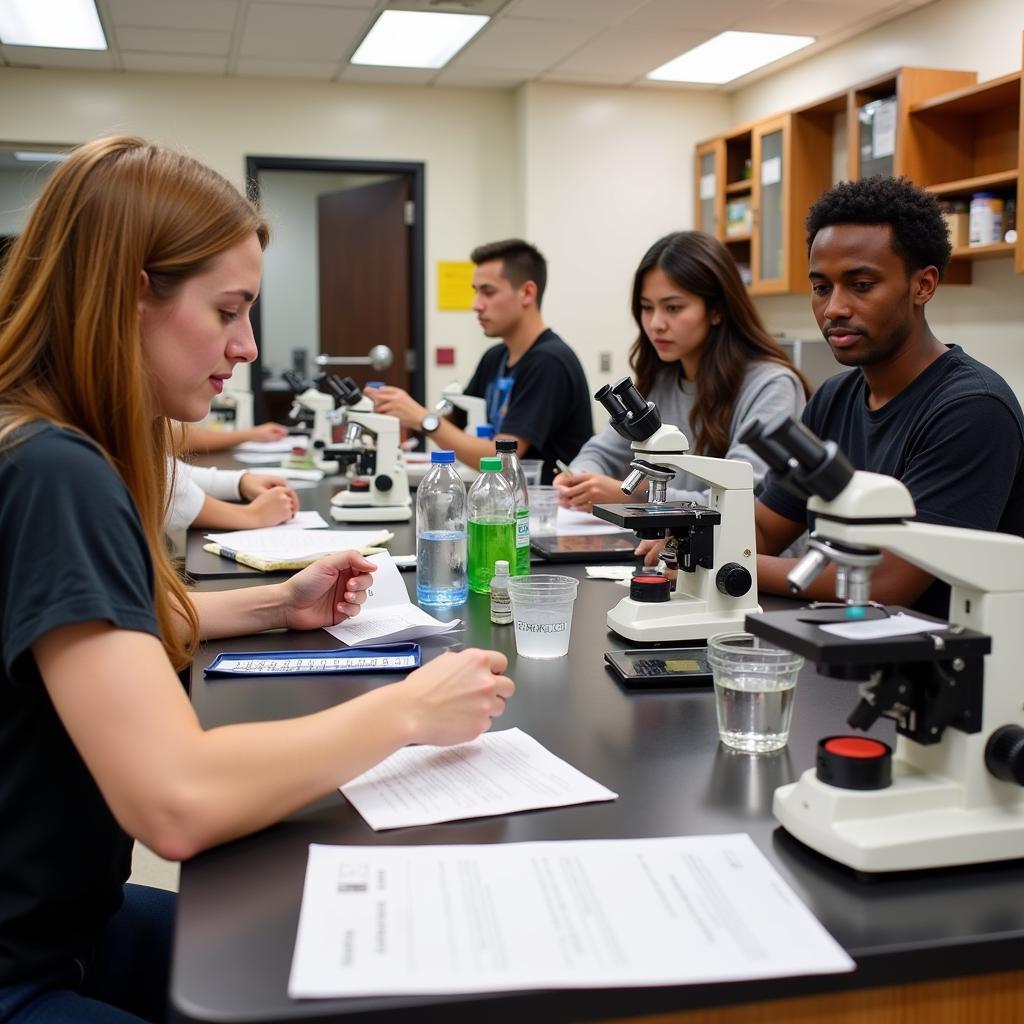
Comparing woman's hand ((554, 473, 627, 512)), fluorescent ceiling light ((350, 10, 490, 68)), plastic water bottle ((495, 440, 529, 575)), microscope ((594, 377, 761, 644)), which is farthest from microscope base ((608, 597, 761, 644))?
fluorescent ceiling light ((350, 10, 490, 68))

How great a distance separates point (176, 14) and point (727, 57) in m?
2.56

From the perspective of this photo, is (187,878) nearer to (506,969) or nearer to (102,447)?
(506,969)

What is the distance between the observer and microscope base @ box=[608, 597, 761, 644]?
1.48 m

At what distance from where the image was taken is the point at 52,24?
189 inches

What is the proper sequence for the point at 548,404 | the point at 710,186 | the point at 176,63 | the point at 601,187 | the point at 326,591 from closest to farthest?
the point at 326,591, the point at 548,404, the point at 176,63, the point at 710,186, the point at 601,187

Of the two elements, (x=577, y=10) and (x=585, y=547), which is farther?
(x=577, y=10)

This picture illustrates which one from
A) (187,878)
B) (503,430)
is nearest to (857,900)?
(187,878)

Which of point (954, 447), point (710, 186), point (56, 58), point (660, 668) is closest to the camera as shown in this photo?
point (660, 668)

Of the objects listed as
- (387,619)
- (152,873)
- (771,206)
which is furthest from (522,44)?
(387,619)

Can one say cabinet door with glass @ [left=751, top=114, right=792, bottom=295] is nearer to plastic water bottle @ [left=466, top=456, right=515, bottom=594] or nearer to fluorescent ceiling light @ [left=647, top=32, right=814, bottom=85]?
fluorescent ceiling light @ [left=647, top=32, right=814, bottom=85]

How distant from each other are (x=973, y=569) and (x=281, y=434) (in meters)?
3.92

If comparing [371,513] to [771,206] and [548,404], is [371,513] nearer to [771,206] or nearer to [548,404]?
[548,404]

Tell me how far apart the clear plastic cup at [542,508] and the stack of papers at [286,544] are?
1.03 feet

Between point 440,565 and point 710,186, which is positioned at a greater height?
point 710,186
